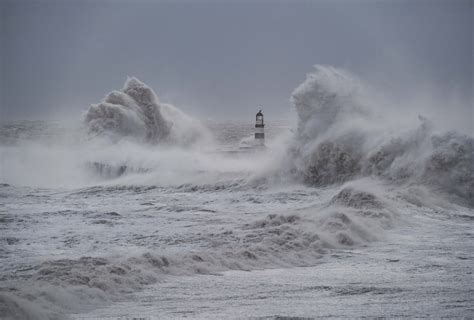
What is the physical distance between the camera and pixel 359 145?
16.9 m

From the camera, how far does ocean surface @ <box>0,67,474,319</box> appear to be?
5.59 meters

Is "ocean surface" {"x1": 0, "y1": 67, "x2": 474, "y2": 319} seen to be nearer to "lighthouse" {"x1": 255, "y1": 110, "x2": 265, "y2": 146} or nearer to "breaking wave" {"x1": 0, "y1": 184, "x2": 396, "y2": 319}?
"breaking wave" {"x1": 0, "y1": 184, "x2": 396, "y2": 319}

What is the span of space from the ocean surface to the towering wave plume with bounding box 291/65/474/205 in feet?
0.14

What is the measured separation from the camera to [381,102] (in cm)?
1928

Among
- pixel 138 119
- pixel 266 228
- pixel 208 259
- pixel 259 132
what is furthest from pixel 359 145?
pixel 138 119

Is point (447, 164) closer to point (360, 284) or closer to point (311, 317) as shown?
point (360, 284)

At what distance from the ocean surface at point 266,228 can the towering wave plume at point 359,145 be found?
0.04 meters

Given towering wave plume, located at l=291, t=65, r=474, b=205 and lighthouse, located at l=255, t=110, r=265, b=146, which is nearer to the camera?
towering wave plume, located at l=291, t=65, r=474, b=205

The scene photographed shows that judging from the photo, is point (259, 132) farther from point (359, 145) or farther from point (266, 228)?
point (266, 228)

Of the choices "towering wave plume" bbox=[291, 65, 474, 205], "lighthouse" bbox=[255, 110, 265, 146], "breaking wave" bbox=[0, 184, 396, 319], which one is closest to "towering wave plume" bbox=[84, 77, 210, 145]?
"lighthouse" bbox=[255, 110, 265, 146]

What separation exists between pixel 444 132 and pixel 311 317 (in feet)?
35.2

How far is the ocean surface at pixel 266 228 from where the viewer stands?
559 centimetres

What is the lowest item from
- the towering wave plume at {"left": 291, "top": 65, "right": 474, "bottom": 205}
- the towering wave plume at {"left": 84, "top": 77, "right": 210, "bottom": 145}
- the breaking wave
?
the breaking wave

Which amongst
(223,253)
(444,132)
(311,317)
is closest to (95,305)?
(311,317)
